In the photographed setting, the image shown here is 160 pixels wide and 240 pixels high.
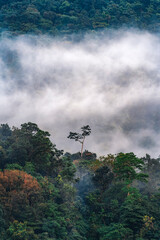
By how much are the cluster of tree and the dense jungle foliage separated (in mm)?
84436

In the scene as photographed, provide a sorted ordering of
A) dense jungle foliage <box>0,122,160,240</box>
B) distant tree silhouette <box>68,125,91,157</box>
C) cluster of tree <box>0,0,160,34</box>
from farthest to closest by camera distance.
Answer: cluster of tree <box>0,0,160,34</box> → distant tree silhouette <box>68,125,91,157</box> → dense jungle foliage <box>0,122,160,240</box>

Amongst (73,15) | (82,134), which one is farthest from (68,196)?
(73,15)

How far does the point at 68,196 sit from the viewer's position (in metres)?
38.0

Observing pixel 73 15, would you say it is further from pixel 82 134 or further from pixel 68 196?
pixel 68 196

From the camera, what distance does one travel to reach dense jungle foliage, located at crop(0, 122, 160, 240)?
102 feet

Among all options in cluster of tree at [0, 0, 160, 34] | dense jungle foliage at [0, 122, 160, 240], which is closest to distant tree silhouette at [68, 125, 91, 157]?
dense jungle foliage at [0, 122, 160, 240]

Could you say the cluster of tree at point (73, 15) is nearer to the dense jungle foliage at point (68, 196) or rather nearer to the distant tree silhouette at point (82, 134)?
the distant tree silhouette at point (82, 134)

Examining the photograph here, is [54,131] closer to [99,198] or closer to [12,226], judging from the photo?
[99,198]

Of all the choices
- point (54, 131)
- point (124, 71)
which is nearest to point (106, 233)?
point (54, 131)

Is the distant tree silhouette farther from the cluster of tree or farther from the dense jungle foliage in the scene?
the cluster of tree

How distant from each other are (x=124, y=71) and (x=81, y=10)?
35.6 metres

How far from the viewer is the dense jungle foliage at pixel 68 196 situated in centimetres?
3104

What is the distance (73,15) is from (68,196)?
353 ft

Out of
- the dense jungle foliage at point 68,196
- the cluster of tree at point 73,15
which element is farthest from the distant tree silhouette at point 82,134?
the cluster of tree at point 73,15
